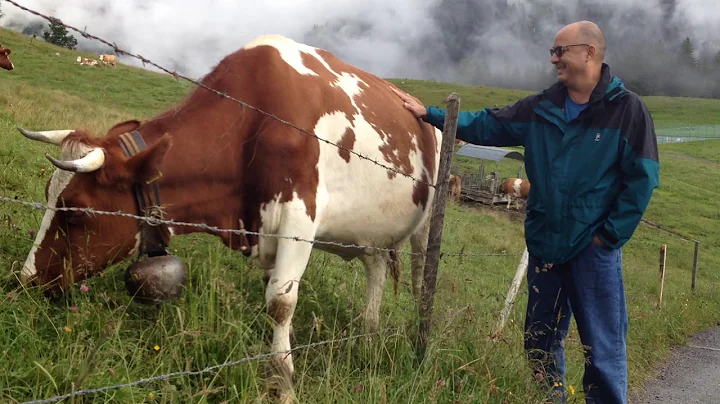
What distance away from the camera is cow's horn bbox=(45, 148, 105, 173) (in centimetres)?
310

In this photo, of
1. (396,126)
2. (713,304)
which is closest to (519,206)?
(713,304)

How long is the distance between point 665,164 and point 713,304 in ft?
106

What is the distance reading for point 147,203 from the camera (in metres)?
3.54

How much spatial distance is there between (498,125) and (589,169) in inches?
33.5

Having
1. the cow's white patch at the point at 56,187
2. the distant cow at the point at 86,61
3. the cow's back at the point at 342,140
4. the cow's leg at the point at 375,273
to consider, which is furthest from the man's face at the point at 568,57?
the distant cow at the point at 86,61

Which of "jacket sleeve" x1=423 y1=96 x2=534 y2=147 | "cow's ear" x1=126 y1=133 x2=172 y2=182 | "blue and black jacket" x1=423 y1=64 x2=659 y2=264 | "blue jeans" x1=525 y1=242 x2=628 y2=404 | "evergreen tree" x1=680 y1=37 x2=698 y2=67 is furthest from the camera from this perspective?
"evergreen tree" x1=680 y1=37 x2=698 y2=67

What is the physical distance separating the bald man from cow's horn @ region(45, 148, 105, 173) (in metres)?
2.66

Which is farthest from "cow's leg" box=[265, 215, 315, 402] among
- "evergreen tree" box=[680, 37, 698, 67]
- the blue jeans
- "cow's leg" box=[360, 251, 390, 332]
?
"evergreen tree" box=[680, 37, 698, 67]

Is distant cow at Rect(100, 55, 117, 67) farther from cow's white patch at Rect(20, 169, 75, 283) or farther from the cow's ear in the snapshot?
the cow's ear

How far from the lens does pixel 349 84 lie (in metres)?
4.79

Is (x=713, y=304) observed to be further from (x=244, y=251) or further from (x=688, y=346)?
(x=244, y=251)

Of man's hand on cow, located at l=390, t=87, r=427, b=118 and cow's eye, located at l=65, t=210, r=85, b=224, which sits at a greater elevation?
man's hand on cow, located at l=390, t=87, r=427, b=118

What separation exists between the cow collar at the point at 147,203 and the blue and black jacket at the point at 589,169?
2386 millimetres

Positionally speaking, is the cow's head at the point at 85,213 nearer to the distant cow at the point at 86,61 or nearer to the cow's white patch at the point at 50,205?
the cow's white patch at the point at 50,205
